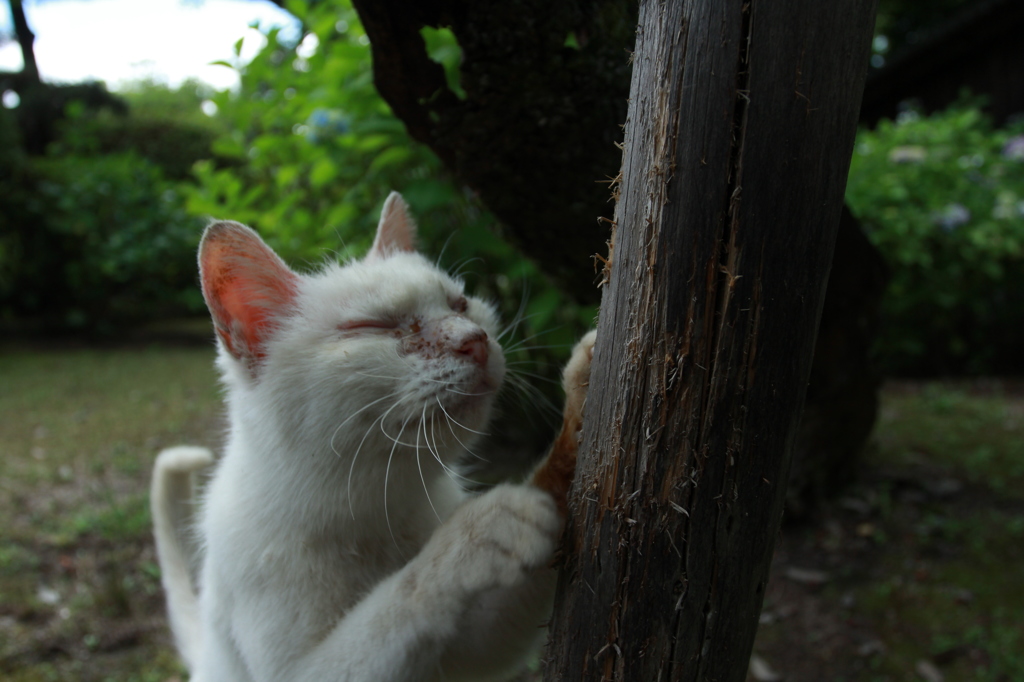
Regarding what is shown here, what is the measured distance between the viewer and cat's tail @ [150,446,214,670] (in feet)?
6.98

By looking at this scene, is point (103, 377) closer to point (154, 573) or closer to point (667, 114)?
point (154, 573)

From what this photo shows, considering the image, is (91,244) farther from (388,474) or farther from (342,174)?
(388,474)

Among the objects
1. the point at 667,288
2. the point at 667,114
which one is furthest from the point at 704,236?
the point at 667,114

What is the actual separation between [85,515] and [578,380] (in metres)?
3.42

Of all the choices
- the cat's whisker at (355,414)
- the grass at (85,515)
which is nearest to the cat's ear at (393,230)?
the cat's whisker at (355,414)

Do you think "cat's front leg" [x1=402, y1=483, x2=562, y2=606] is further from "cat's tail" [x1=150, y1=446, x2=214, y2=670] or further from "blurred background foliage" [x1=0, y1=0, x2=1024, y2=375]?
"cat's tail" [x1=150, y1=446, x2=214, y2=670]

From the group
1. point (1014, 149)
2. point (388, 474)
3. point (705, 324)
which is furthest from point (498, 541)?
point (1014, 149)

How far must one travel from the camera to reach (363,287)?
1.44 m

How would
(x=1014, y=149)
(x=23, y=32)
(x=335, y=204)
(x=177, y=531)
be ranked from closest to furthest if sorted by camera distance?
1. (x=177, y=531)
2. (x=335, y=204)
3. (x=1014, y=149)
4. (x=23, y=32)

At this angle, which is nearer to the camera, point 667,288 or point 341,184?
point 667,288

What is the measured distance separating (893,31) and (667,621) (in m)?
15.5

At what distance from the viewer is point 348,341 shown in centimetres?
134

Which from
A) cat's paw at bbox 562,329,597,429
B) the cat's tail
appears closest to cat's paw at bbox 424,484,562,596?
cat's paw at bbox 562,329,597,429

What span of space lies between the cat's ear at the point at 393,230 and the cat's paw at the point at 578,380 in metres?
0.66
